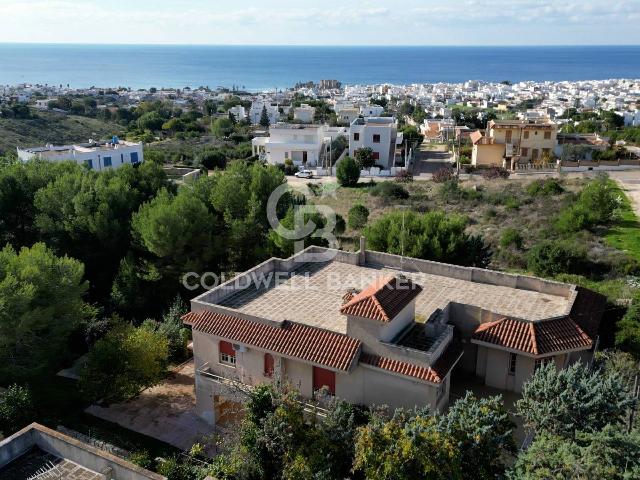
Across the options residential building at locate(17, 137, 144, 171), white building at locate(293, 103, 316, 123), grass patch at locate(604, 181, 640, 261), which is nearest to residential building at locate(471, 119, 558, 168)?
grass patch at locate(604, 181, 640, 261)

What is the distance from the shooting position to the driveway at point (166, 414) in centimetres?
1592

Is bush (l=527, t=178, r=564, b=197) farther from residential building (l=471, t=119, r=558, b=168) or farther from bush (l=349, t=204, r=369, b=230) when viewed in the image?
residential building (l=471, t=119, r=558, b=168)

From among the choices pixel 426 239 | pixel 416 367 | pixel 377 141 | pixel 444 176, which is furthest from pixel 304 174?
pixel 416 367

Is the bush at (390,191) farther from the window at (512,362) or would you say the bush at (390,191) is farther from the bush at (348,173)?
the window at (512,362)

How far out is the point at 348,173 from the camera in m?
49.1

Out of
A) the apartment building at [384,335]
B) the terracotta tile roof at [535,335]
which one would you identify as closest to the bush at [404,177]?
the apartment building at [384,335]

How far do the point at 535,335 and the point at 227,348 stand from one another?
8.08 metres

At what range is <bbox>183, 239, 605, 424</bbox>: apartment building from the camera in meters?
13.3

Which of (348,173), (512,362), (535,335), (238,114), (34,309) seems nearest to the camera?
(535,335)

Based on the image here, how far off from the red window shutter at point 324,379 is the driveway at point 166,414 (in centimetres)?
389

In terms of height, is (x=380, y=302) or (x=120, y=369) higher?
(x=380, y=302)

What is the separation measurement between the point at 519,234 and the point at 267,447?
2409 centimetres

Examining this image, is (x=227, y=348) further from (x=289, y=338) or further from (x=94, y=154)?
(x=94, y=154)

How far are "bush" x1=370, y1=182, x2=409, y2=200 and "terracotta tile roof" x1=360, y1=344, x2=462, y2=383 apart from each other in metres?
28.8
